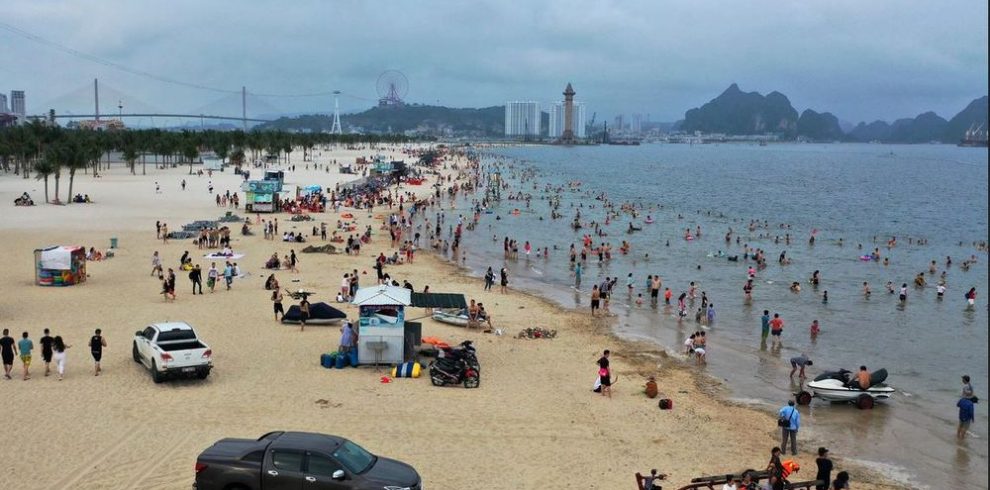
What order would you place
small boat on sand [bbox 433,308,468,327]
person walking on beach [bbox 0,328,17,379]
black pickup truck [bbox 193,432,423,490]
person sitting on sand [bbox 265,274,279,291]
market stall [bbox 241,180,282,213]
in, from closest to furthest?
1. black pickup truck [bbox 193,432,423,490]
2. person walking on beach [bbox 0,328,17,379]
3. small boat on sand [bbox 433,308,468,327]
4. person sitting on sand [bbox 265,274,279,291]
5. market stall [bbox 241,180,282,213]

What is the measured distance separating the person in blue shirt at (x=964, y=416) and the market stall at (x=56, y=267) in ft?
84.3

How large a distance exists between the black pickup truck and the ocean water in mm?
9564

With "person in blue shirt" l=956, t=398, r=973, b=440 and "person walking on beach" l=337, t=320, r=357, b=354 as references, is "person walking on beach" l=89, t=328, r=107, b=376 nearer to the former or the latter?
"person walking on beach" l=337, t=320, r=357, b=354

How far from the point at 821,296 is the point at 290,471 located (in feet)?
91.8

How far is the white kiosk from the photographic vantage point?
17.5 m

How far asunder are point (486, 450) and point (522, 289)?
18.4 metres

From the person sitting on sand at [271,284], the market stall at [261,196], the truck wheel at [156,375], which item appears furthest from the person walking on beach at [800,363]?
the market stall at [261,196]

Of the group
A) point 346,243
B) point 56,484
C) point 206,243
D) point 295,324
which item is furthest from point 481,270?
point 56,484

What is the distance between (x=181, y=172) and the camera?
288 ft

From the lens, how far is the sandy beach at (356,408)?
12.4 meters

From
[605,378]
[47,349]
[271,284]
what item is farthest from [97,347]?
[605,378]

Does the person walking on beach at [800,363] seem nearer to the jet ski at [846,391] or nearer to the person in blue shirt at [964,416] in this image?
the jet ski at [846,391]

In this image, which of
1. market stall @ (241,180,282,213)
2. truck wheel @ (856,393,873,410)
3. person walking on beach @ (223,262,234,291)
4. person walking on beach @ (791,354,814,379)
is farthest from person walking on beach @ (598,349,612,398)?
market stall @ (241,180,282,213)

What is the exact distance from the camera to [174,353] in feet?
51.5
